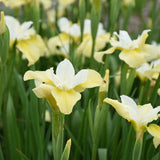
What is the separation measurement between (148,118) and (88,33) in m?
0.95

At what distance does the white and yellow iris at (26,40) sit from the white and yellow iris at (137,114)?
528 millimetres

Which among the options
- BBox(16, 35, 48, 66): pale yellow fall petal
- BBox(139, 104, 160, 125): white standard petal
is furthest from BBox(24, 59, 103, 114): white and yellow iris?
BBox(16, 35, 48, 66): pale yellow fall petal

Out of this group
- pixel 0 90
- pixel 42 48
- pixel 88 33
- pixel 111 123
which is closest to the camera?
pixel 0 90

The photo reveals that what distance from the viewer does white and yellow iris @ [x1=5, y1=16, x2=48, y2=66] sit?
128 cm

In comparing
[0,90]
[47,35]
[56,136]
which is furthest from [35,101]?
[47,35]

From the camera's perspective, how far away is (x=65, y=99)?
28.8 inches

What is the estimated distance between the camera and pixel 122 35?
3.72 feet

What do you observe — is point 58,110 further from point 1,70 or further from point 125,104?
point 1,70

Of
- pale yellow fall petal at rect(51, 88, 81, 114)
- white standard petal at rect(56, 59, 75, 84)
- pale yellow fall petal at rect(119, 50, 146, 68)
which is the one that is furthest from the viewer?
pale yellow fall petal at rect(119, 50, 146, 68)

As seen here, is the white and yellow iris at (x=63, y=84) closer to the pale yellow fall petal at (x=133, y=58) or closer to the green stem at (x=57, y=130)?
the green stem at (x=57, y=130)

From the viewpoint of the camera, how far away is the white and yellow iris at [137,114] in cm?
77

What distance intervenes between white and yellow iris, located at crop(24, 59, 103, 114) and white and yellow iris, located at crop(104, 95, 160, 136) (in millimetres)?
71

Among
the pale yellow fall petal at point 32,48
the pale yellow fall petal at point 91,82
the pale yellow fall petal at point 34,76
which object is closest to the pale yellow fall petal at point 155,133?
the pale yellow fall petal at point 91,82

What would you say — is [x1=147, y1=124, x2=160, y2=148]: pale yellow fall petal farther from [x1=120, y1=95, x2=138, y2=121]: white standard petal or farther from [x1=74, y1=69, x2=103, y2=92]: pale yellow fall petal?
[x1=74, y1=69, x2=103, y2=92]: pale yellow fall petal
